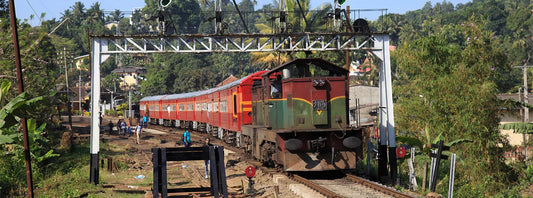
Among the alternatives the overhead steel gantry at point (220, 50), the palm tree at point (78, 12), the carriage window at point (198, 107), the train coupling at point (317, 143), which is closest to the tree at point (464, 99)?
the overhead steel gantry at point (220, 50)

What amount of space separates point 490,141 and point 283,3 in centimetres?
1005

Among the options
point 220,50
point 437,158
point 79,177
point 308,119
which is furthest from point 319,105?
Answer: point 79,177

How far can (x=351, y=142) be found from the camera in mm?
16234

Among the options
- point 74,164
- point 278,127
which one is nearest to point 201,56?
point 74,164

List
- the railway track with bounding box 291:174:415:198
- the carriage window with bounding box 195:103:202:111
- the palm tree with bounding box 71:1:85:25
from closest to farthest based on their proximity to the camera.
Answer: the railway track with bounding box 291:174:415:198 → the carriage window with bounding box 195:103:202:111 → the palm tree with bounding box 71:1:85:25

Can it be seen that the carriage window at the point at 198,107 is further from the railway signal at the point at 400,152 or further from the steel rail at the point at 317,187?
the railway signal at the point at 400,152

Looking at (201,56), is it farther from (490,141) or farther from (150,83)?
(490,141)

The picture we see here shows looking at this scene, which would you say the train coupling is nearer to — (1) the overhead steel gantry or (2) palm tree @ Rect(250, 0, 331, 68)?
(1) the overhead steel gantry

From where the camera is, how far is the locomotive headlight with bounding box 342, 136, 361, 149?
16.2 metres

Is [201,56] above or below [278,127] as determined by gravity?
above

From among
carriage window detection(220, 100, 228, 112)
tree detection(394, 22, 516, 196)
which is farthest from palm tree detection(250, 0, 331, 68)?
tree detection(394, 22, 516, 196)

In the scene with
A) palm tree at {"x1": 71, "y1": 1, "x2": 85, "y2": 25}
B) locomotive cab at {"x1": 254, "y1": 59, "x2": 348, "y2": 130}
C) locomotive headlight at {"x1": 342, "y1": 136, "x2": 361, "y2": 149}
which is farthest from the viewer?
palm tree at {"x1": 71, "y1": 1, "x2": 85, "y2": 25}

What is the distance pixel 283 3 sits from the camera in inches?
824

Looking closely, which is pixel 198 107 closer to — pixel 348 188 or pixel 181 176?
pixel 181 176
